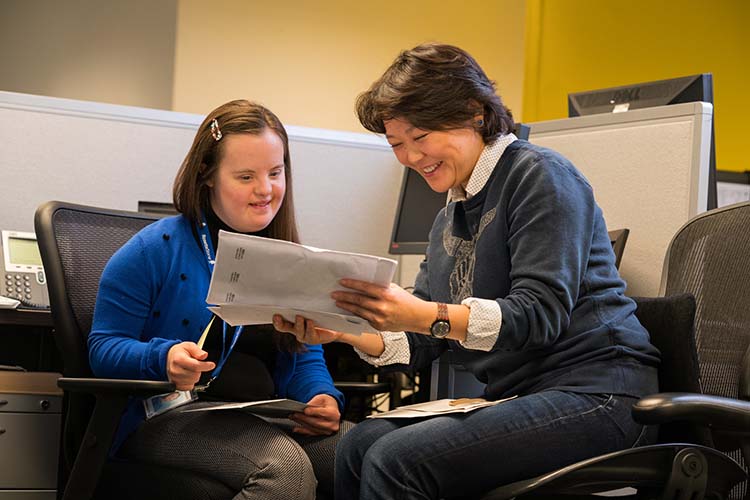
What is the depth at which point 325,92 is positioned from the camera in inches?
200

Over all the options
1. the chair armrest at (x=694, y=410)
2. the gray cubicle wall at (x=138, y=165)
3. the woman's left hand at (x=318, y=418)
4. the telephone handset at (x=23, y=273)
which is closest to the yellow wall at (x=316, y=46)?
the gray cubicle wall at (x=138, y=165)

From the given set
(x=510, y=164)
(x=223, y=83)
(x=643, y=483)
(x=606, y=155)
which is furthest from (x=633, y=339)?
(x=223, y=83)

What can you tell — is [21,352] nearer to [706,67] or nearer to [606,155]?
[606,155]

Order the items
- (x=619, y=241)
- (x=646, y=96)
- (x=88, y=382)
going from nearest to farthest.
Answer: (x=88, y=382), (x=619, y=241), (x=646, y=96)

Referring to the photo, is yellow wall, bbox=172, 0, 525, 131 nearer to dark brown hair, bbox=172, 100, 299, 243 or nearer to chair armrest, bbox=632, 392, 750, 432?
dark brown hair, bbox=172, 100, 299, 243

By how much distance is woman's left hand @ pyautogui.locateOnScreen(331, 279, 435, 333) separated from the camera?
1231mm

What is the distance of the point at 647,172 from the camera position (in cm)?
222

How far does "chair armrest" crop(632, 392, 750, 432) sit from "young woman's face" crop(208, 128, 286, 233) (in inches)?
32.8

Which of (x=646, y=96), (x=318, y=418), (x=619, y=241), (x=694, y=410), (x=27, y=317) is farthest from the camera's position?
(x=646, y=96)

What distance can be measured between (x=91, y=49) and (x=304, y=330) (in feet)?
12.3

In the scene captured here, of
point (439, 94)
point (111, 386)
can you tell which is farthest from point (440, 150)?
point (111, 386)

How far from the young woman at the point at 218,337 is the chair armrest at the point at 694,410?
60 centimetres

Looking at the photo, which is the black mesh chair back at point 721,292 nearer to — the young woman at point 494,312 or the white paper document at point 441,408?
the young woman at point 494,312

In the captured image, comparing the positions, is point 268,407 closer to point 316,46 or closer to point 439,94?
point 439,94
